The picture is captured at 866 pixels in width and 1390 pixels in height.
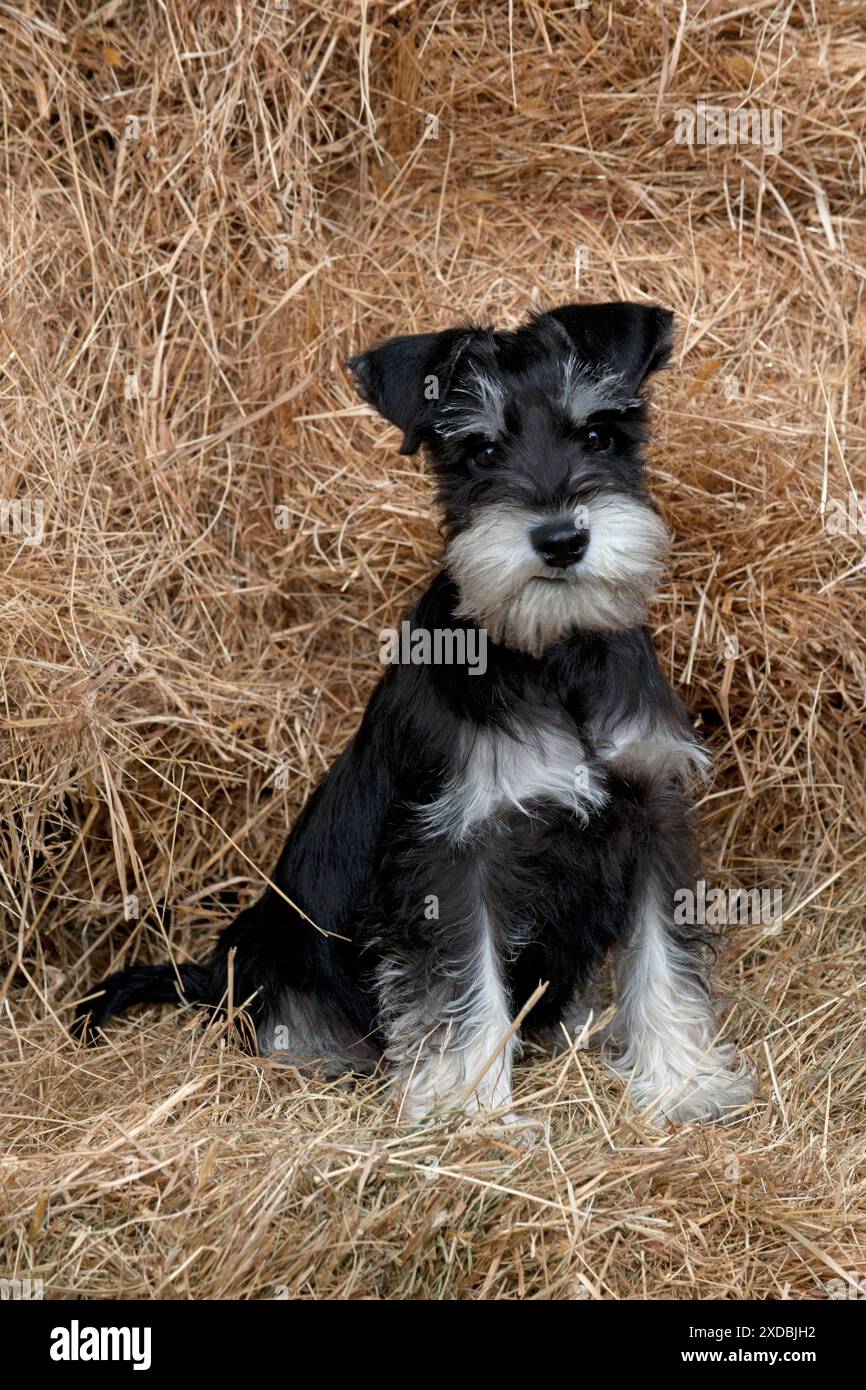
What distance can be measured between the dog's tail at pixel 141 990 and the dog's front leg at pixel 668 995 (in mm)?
1351

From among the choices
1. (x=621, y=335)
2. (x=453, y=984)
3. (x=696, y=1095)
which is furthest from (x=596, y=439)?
(x=696, y=1095)

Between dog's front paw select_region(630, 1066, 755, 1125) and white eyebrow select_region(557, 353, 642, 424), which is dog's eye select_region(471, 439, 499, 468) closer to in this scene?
white eyebrow select_region(557, 353, 642, 424)

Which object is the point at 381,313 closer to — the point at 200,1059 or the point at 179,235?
the point at 179,235

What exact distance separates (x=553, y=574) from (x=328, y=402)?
1977 mm

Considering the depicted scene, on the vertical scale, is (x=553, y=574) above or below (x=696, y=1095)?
above

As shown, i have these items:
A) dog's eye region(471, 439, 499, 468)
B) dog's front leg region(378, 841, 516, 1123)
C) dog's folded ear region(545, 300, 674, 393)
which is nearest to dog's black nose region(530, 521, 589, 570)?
dog's eye region(471, 439, 499, 468)

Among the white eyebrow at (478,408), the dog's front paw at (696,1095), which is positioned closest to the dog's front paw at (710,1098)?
the dog's front paw at (696,1095)

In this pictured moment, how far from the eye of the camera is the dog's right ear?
3.85 metres

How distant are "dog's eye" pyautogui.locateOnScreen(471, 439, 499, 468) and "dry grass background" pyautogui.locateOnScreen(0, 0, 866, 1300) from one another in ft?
3.98

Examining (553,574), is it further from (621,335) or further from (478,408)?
(621,335)

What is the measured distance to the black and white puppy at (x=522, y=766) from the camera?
366 centimetres

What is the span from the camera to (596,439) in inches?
151

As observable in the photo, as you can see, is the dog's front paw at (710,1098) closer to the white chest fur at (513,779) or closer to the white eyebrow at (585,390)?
the white chest fur at (513,779)
